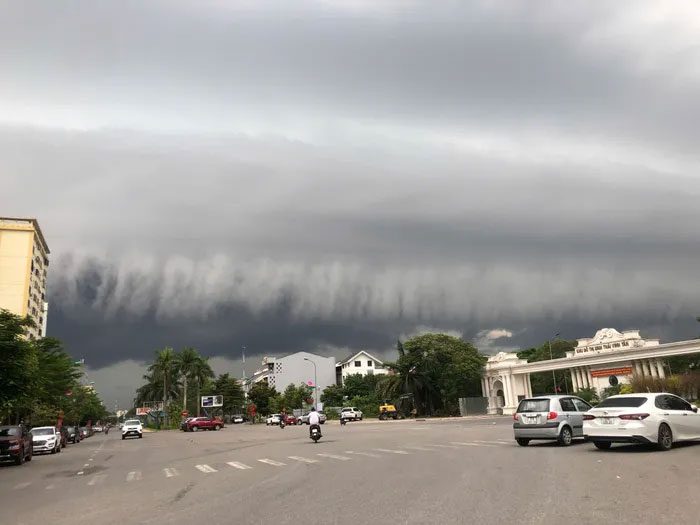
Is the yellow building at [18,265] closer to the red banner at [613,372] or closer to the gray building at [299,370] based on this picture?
the gray building at [299,370]

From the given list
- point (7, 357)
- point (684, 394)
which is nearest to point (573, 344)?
point (684, 394)

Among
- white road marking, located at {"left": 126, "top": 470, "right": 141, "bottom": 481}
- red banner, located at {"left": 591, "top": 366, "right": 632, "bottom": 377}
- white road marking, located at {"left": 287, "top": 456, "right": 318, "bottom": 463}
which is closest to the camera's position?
white road marking, located at {"left": 126, "top": 470, "right": 141, "bottom": 481}

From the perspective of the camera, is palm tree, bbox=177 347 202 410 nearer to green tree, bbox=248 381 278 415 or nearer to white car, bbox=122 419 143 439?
green tree, bbox=248 381 278 415

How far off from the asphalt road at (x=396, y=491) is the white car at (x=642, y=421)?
0.44 meters

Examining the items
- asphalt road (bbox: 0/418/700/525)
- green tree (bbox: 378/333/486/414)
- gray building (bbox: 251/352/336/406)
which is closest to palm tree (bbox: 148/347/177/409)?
green tree (bbox: 378/333/486/414)

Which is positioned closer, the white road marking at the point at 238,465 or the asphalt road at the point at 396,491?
the asphalt road at the point at 396,491

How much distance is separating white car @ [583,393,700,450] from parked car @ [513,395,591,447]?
2291 mm

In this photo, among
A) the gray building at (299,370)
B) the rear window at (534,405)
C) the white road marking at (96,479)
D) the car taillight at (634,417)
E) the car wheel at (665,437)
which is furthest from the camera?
the gray building at (299,370)

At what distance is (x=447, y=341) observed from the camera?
82.4 meters

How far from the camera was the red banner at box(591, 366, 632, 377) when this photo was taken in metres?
68.4

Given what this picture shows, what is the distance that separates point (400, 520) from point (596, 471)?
621 cm

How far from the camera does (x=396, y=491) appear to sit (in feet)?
36.1

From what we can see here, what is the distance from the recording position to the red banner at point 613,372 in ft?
225

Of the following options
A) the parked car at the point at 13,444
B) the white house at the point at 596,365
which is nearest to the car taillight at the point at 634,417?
the parked car at the point at 13,444
